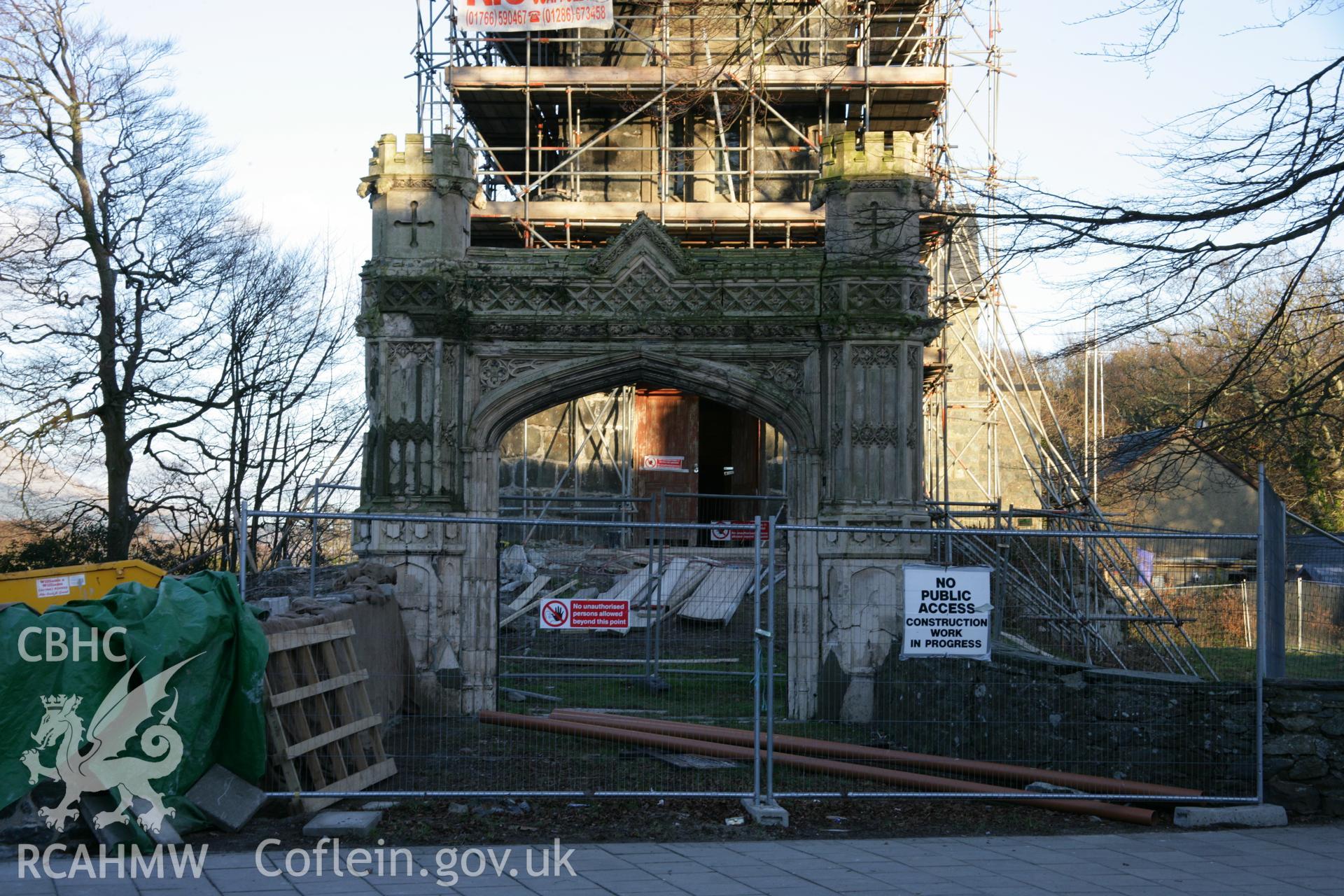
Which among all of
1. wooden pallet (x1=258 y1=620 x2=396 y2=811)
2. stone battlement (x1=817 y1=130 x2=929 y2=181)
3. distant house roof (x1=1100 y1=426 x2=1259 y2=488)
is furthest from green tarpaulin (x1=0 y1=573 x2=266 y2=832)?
stone battlement (x1=817 y1=130 x2=929 y2=181)

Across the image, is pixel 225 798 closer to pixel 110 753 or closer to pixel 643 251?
pixel 110 753

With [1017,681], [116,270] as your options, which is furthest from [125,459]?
[1017,681]

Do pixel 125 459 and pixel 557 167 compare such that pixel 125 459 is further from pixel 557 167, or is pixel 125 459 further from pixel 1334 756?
pixel 1334 756

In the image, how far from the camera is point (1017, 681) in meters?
11.6

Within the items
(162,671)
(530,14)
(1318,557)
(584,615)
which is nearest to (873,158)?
(1318,557)

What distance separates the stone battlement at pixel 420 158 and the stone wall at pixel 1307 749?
9.77 metres

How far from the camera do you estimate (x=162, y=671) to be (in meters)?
8.72

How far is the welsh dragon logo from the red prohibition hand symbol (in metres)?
2.91

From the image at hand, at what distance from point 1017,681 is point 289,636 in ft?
20.2

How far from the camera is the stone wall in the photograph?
32.9 ft

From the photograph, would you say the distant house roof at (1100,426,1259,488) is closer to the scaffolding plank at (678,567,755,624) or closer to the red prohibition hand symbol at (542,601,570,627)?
the red prohibition hand symbol at (542,601,570,627)

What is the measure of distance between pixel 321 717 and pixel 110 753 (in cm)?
171

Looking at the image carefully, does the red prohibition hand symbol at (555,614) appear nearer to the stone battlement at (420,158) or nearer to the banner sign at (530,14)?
the stone battlement at (420,158)

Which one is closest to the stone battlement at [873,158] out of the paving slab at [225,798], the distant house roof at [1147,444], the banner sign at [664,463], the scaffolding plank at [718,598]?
the distant house roof at [1147,444]
